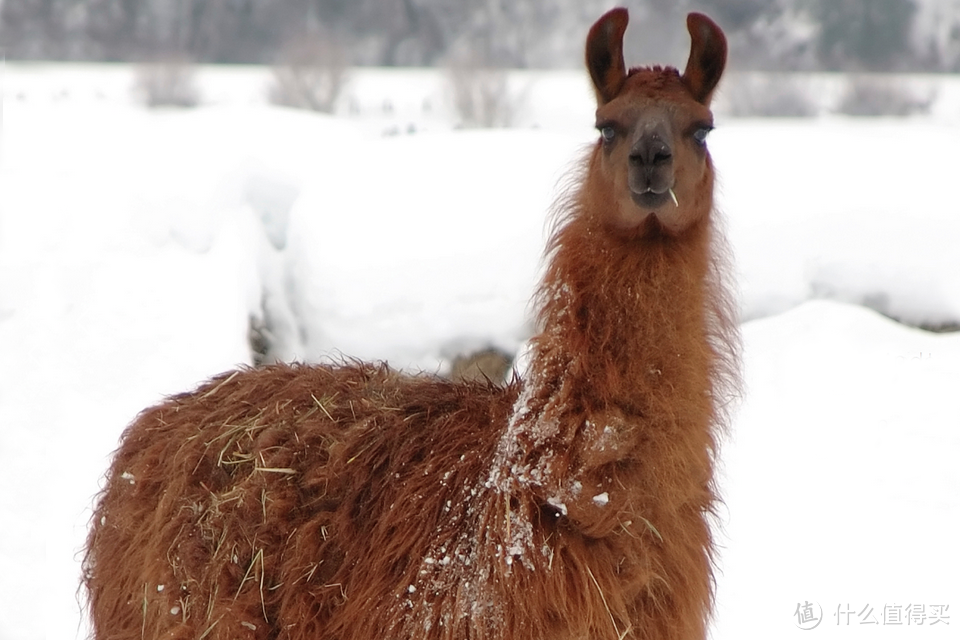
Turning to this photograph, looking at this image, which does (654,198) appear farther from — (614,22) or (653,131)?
(614,22)

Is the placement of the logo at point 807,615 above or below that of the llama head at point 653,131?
below

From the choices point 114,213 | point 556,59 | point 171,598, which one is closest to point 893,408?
point 171,598

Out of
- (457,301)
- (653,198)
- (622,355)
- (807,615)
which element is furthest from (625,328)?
(457,301)

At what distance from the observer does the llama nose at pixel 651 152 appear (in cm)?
219

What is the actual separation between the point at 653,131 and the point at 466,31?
1043 cm

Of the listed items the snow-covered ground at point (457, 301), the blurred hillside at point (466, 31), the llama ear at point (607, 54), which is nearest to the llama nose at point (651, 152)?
the llama ear at point (607, 54)

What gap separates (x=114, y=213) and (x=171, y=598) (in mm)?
4796

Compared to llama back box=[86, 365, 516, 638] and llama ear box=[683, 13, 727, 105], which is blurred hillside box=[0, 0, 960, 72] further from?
llama back box=[86, 365, 516, 638]

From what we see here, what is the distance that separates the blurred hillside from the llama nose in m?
7.57

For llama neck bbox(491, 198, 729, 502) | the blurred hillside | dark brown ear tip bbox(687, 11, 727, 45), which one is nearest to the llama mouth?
llama neck bbox(491, 198, 729, 502)

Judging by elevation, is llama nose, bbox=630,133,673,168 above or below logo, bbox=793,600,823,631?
above

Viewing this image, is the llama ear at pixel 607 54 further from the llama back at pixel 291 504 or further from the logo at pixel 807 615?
the logo at pixel 807 615

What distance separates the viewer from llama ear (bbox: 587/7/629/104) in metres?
2.41

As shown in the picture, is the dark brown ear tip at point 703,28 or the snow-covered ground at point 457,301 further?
the snow-covered ground at point 457,301
